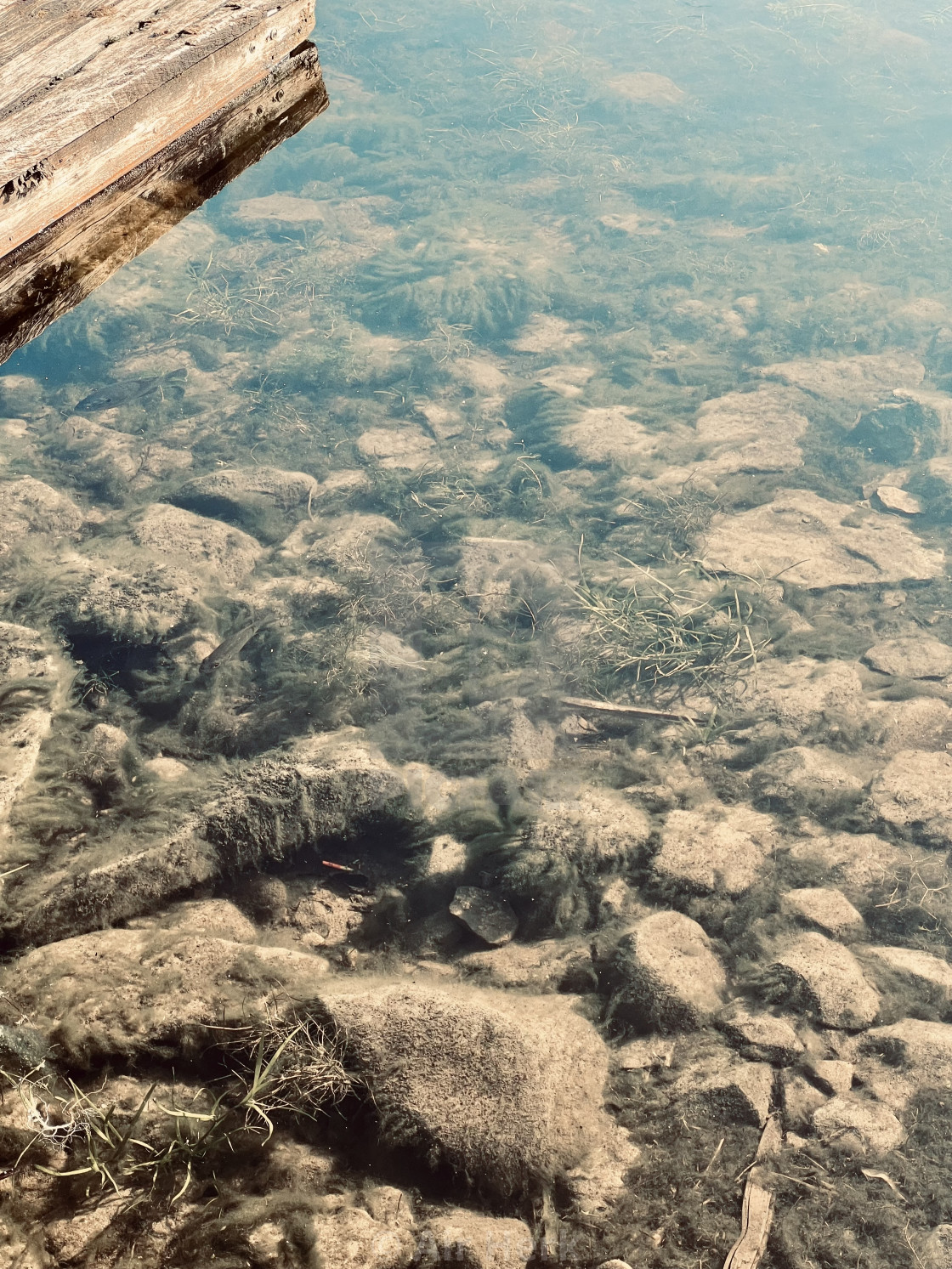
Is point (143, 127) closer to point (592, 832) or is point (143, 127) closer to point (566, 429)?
point (592, 832)

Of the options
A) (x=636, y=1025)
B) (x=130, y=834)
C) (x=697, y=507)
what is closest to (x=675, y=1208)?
(x=636, y=1025)

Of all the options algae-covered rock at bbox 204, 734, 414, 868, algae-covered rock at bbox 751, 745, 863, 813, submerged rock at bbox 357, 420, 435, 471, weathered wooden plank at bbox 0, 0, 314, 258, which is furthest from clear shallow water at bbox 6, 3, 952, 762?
weathered wooden plank at bbox 0, 0, 314, 258

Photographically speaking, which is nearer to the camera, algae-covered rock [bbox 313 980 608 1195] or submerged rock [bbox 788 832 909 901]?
algae-covered rock [bbox 313 980 608 1195]

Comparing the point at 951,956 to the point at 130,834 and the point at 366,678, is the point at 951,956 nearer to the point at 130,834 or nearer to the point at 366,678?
the point at 366,678

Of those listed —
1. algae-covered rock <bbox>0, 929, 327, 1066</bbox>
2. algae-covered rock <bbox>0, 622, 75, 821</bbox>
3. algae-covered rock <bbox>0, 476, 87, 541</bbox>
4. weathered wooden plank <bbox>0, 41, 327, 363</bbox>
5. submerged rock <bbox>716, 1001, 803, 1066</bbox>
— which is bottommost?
submerged rock <bbox>716, 1001, 803, 1066</bbox>

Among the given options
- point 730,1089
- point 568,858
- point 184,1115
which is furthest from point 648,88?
point 184,1115

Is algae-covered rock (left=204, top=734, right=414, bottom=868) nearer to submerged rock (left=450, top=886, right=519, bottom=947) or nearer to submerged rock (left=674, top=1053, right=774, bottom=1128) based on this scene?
submerged rock (left=450, top=886, right=519, bottom=947)

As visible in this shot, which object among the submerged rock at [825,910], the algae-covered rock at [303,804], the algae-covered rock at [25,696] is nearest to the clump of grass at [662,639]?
the submerged rock at [825,910]
